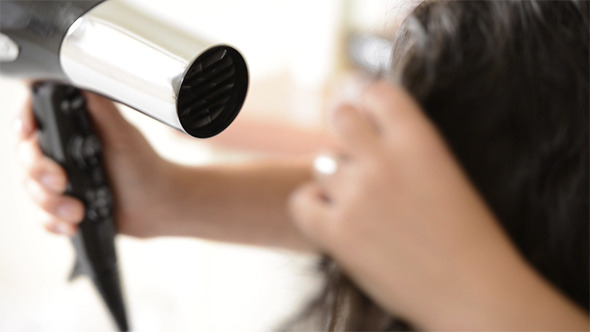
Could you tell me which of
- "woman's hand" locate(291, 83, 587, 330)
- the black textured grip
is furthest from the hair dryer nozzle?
"woman's hand" locate(291, 83, 587, 330)

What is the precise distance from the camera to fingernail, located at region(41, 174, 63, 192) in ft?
1.33

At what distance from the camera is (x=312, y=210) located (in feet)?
1.63

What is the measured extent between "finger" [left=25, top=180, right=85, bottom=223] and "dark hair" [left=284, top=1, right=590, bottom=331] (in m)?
0.19

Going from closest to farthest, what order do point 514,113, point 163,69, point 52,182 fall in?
point 163,69 → point 52,182 → point 514,113

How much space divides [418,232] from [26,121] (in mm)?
230

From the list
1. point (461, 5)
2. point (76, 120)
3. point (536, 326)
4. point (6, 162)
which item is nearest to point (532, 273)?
point (536, 326)

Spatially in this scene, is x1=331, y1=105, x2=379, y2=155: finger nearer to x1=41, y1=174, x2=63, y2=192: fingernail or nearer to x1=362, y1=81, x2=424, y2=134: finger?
x1=362, y1=81, x2=424, y2=134: finger

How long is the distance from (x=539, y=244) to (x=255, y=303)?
24 centimetres

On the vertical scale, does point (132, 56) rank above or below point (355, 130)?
above

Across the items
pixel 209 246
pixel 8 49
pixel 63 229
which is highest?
pixel 8 49

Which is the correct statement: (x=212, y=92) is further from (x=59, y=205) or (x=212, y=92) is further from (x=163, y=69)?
(x=59, y=205)

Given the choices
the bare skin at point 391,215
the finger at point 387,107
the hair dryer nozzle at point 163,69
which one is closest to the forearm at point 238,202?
the bare skin at point 391,215

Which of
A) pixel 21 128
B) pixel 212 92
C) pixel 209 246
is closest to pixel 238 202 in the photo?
pixel 209 246

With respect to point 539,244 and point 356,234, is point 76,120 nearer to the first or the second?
point 356,234
